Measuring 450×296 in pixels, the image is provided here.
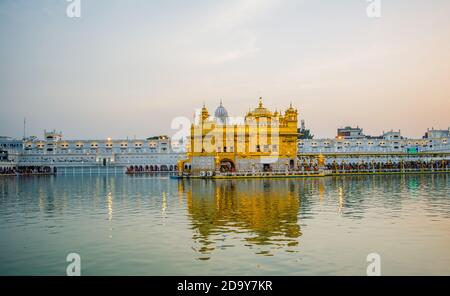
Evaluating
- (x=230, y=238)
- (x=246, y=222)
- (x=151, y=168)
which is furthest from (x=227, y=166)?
(x=151, y=168)

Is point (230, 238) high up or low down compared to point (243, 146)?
down

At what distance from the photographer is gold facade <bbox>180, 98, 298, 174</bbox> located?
6712 cm

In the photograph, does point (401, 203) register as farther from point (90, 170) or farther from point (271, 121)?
point (90, 170)

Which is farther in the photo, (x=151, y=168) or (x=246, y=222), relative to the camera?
(x=151, y=168)

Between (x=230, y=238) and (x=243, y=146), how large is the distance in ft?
167

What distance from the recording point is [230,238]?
16.8m

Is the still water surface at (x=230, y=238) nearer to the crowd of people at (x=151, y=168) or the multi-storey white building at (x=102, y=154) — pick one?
the crowd of people at (x=151, y=168)

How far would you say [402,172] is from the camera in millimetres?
78312

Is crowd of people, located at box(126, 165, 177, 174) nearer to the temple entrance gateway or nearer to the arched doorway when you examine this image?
the arched doorway

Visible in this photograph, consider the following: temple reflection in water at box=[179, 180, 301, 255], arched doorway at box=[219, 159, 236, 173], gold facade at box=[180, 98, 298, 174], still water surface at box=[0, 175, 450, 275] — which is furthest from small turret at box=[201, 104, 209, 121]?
still water surface at box=[0, 175, 450, 275]

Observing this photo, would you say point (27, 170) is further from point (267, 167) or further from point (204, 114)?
point (267, 167)

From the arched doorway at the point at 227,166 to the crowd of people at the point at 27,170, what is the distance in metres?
57.6

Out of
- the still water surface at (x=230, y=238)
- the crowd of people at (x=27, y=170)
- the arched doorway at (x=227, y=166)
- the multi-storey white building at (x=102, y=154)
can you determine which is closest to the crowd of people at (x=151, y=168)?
the multi-storey white building at (x=102, y=154)

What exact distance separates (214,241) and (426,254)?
265 inches
